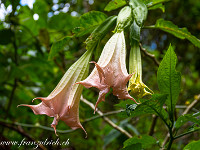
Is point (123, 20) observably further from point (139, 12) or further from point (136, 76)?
point (136, 76)

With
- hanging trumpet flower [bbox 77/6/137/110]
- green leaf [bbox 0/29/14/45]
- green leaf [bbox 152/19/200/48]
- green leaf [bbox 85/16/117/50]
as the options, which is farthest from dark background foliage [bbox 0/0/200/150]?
hanging trumpet flower [bbox 77/6/137/110]

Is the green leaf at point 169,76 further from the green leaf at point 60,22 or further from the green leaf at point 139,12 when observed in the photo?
the green leaf at point 60,22

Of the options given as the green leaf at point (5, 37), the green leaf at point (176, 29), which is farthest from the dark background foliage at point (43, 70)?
the green leaf at point (176, 29)

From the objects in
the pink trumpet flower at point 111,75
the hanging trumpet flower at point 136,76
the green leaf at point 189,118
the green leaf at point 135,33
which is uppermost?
the green leaf at point 135,33

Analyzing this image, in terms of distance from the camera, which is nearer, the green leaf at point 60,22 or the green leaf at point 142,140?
the green leaf at point 142,140

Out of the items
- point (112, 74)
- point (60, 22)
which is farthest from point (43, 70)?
point (112, 74)

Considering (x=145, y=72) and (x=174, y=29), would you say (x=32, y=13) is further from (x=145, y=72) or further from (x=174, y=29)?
(x=174, y=29)

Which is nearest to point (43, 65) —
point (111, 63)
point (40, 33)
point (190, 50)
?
point (40, 33)
